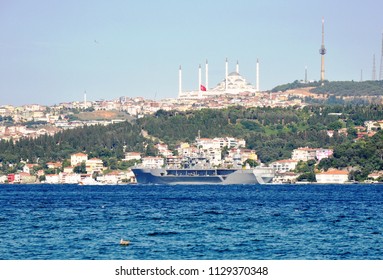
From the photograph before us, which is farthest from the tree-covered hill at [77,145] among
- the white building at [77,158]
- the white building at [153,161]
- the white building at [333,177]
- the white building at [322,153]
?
the white building at [333,177]

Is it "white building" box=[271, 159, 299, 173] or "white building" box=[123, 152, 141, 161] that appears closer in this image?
"white building" box=[271, 159, 299, 173]

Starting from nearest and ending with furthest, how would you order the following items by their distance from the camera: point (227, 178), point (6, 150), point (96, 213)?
1. point (96, 213)
2. point (227, 178)
3. point (6, 150)

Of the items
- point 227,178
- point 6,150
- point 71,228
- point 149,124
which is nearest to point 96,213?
point 71,228

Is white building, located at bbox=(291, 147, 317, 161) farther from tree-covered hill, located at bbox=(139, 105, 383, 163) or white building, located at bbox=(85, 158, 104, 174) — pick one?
white building, located at bbox=(85, 158, 104, 174)

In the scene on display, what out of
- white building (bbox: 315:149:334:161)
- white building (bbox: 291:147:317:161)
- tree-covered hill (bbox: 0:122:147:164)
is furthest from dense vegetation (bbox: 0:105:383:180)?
white building (bbox: 315:149:334:161)
